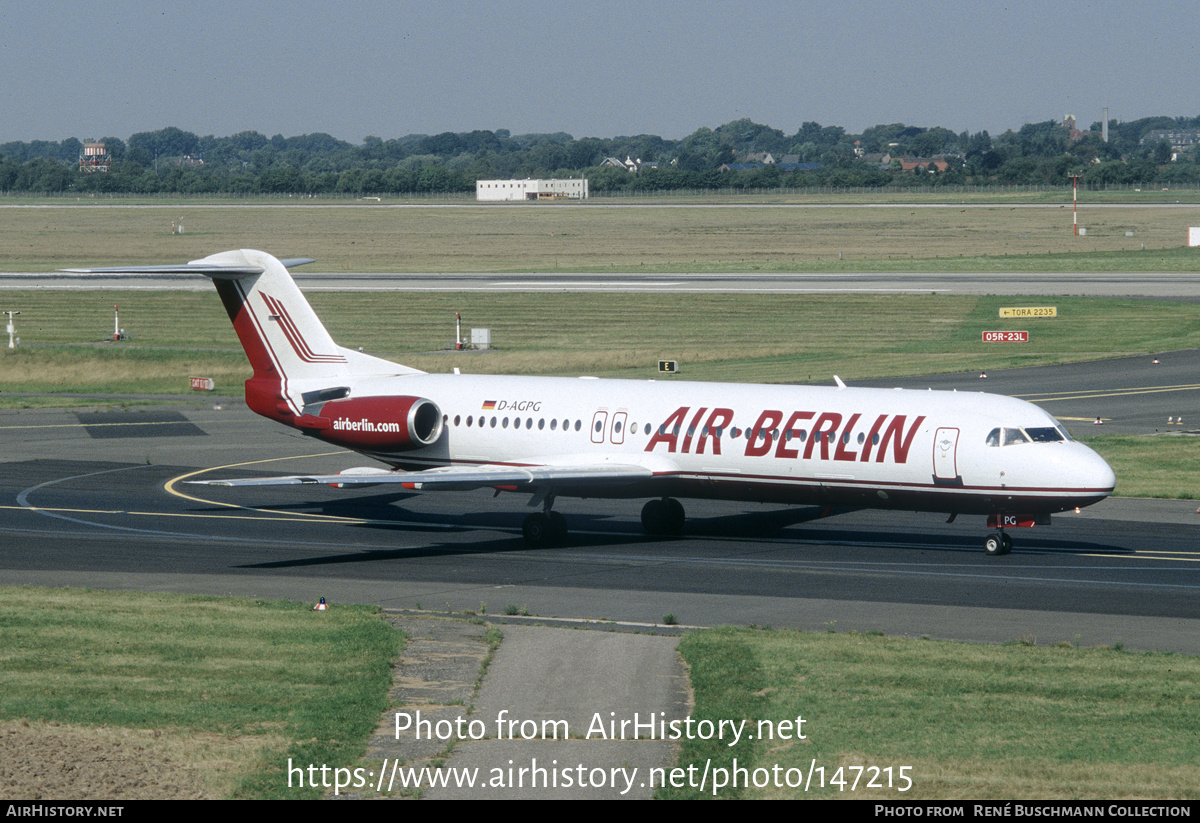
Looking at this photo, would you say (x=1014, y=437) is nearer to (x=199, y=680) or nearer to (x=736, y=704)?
(x=736, y=704)

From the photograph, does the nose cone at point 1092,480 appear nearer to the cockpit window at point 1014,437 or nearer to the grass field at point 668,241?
the cockpit window at point 1014,437

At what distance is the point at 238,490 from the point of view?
40750mm

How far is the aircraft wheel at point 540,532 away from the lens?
32500 mm

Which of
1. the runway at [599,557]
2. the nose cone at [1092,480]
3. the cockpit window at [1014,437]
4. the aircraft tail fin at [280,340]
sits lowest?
the runway at [599,557]

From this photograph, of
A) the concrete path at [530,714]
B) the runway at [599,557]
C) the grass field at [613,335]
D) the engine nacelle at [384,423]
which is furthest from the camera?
the grass field at [613,335]

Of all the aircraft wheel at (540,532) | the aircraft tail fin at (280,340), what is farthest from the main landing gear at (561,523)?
the aircraft tail fin at (280,340)

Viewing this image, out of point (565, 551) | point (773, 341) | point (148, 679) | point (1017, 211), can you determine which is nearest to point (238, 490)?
point (565, 551)

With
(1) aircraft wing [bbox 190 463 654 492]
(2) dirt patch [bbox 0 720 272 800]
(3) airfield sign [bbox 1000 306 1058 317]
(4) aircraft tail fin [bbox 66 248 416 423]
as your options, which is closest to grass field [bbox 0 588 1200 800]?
(2) dirt patch [bbox 0 720 272 800]

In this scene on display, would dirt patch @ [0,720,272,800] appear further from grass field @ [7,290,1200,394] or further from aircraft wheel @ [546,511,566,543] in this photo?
grass field @ [7,290,1200,394]

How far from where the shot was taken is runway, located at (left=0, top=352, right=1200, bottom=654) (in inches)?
984

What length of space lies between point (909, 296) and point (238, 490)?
53.2 m

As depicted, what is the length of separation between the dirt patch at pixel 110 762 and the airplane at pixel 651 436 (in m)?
11.7

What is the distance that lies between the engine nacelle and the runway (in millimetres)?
2189

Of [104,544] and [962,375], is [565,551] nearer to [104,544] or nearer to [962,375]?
[104,544]
